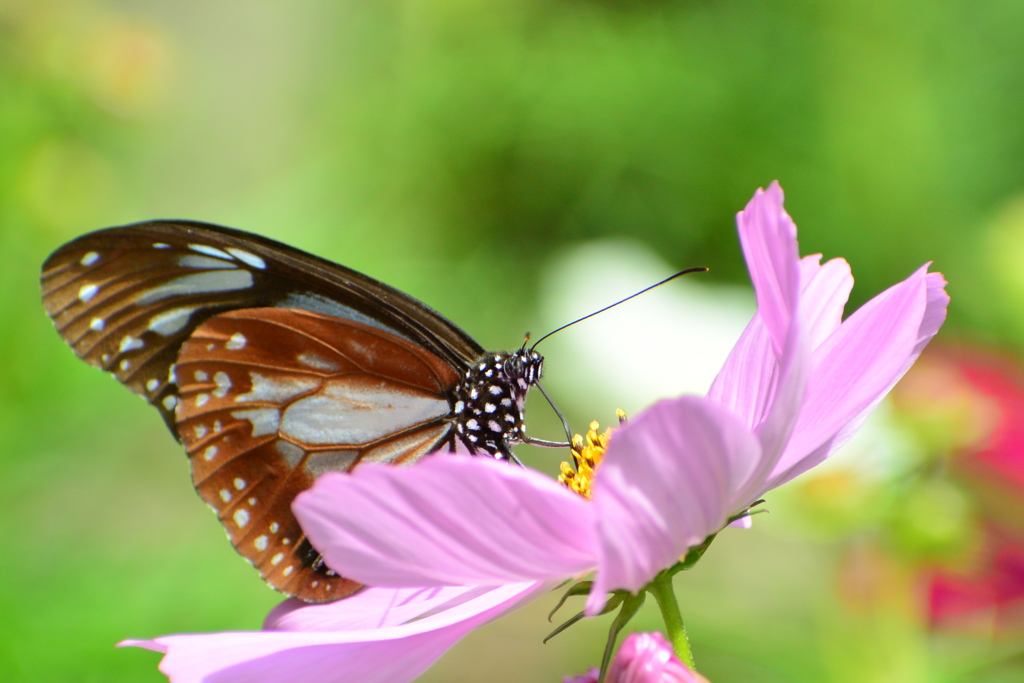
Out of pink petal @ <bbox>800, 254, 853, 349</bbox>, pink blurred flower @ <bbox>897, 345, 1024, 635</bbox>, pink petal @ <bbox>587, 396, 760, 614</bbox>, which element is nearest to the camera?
pink petal @ <bbox>587, 396, 760, 614</bbox>

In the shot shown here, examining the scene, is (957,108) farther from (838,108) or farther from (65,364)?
(65,364)

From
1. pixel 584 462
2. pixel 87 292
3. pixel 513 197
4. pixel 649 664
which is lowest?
pixel 649 664

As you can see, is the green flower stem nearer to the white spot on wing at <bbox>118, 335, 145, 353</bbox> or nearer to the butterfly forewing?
the butterfly forewing

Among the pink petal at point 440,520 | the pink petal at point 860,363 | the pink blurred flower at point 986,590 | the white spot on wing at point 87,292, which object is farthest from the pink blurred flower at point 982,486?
the white spot on wing at point 87,292

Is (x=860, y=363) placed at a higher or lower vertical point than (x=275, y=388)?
lower

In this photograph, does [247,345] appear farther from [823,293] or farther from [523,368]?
[823,293]

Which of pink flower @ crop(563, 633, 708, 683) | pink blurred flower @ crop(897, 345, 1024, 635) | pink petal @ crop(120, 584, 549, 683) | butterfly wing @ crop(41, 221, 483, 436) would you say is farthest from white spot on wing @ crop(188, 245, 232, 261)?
pink blurred flower @ crop(897, 345, 1024, 635)

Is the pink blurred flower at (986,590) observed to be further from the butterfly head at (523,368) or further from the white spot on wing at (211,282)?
the white spot on wing at (211,282)

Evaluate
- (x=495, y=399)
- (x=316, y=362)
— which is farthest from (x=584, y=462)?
(x=316, y=362)
